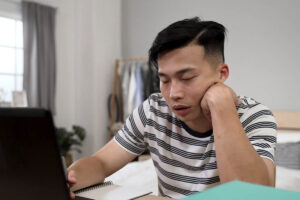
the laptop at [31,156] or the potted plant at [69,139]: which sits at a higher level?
the laptop at [31,156]

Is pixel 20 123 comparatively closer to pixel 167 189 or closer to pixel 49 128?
pixel 49 128

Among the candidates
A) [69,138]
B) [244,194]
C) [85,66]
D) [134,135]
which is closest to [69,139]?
[69,138]

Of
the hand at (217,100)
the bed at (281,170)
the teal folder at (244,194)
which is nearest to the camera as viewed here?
the teal folder at (244,194)

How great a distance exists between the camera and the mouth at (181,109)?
0.98 metres

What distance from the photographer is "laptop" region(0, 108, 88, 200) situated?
0.45 meters

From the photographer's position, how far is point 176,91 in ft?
3.18

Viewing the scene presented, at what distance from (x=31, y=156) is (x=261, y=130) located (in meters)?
0.72

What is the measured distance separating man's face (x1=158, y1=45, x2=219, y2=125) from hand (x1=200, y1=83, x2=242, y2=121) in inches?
1.1

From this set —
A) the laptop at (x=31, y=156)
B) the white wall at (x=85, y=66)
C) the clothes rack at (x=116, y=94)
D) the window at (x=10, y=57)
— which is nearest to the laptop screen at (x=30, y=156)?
the laptop at (x=31, y=156)

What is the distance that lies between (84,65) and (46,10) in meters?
0.86

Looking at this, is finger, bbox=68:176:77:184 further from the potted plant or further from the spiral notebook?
the potted plant

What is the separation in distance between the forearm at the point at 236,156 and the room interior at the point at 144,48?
6.06ft

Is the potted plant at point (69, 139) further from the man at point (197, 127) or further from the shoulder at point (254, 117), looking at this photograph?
the shoulder at point (254, 117)

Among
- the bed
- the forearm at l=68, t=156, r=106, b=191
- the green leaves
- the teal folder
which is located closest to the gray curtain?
the green leaves
